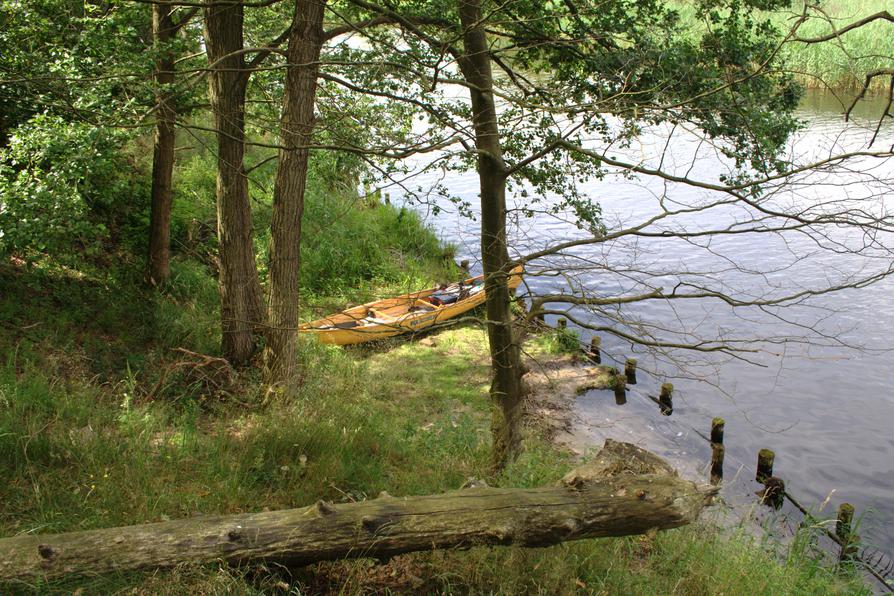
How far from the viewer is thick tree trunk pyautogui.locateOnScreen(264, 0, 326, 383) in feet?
20.8

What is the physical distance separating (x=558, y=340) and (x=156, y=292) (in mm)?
6361

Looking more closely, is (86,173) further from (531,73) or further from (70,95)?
(531,73)

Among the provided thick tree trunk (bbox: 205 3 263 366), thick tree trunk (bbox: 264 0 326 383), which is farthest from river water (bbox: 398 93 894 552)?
thick tree trunk (bbox: 205 3 263 366)

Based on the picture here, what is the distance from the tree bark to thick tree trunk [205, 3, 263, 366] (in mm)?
3569

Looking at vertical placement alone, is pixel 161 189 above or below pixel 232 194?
above

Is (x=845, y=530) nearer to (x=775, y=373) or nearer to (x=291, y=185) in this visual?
(x=775, y=373)

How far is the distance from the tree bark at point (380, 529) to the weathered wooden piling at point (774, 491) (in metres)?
4.37

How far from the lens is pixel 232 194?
759 cm

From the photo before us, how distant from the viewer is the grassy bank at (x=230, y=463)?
380cm

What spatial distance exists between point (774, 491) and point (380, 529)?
242 inches

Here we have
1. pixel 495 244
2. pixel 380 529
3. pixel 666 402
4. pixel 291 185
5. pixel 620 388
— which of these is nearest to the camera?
pixel 380 529

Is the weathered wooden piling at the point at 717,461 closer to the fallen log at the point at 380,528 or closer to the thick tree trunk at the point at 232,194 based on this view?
the fallen log at the point at 380,528

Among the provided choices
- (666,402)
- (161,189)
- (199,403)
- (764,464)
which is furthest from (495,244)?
(666,402)

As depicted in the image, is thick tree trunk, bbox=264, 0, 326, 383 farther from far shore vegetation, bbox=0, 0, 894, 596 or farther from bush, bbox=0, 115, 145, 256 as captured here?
bush, bbox=0, 115, 145, 256
